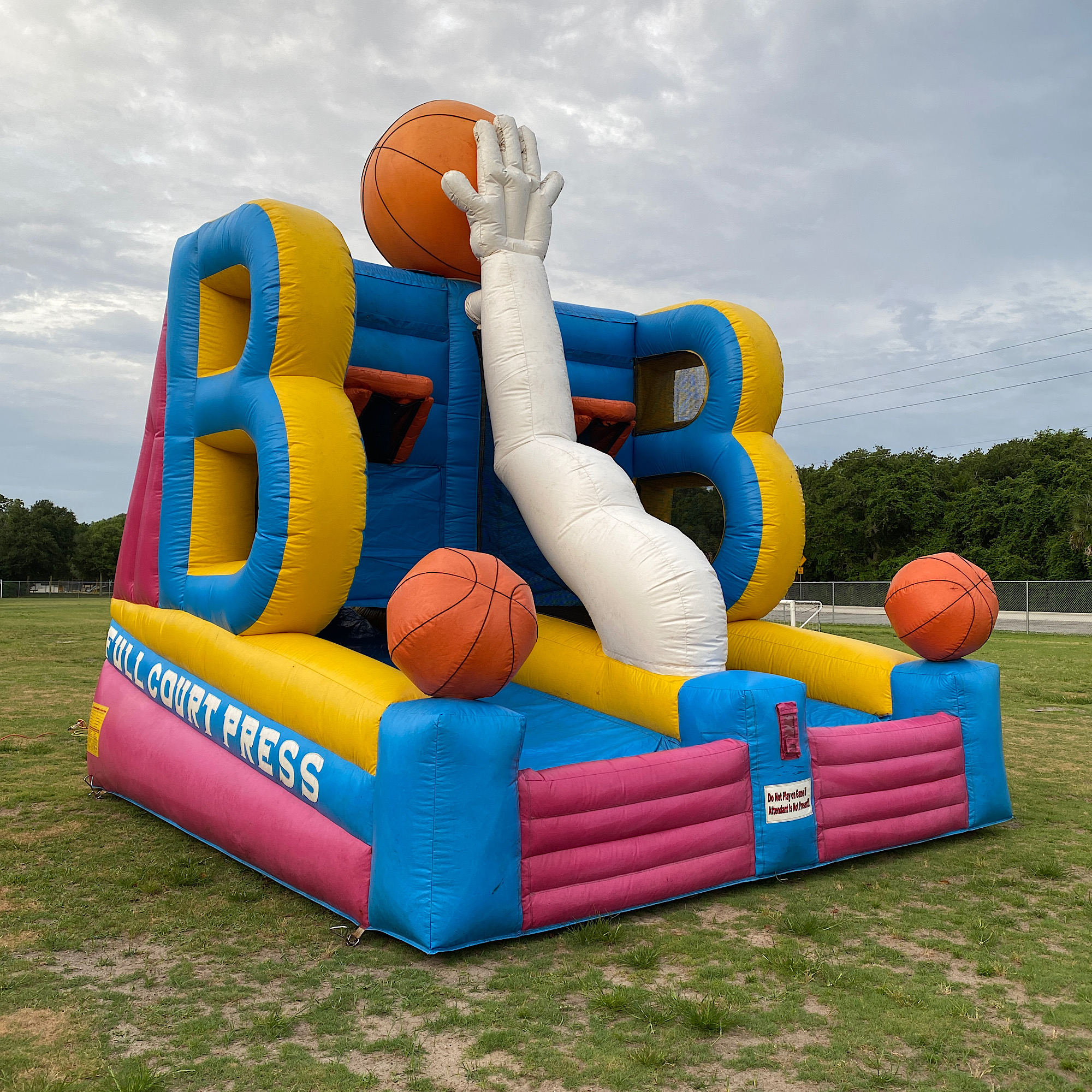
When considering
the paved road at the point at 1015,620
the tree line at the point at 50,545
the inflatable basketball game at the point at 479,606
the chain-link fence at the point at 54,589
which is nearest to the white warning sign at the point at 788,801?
the inflatable basketball game at the point at 479,606

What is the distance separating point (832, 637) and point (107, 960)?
11.5ft

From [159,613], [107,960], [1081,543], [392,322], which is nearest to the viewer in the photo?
[107,960]

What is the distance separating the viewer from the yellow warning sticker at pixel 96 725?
466cm

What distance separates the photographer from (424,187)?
4695 mm

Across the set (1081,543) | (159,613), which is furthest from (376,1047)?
(1081,543)

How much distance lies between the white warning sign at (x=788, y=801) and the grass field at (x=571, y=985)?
249 mm

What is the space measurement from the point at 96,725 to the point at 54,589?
1530 inches

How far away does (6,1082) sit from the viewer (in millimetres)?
2057

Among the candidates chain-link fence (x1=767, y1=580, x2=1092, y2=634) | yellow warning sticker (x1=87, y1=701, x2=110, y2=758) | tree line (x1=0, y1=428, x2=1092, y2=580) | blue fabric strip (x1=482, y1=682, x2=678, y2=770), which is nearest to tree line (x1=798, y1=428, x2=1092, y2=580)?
tree line (x1=0, y1=428, x2=1092, y2=580)

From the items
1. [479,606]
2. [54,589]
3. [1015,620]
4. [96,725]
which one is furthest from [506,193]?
[54,589]

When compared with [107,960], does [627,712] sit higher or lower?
higher

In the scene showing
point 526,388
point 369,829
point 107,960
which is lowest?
point 107,960

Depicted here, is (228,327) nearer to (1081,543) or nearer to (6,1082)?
(6,1082)

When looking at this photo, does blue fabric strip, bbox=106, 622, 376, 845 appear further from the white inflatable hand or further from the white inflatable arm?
the white inflatable hand
